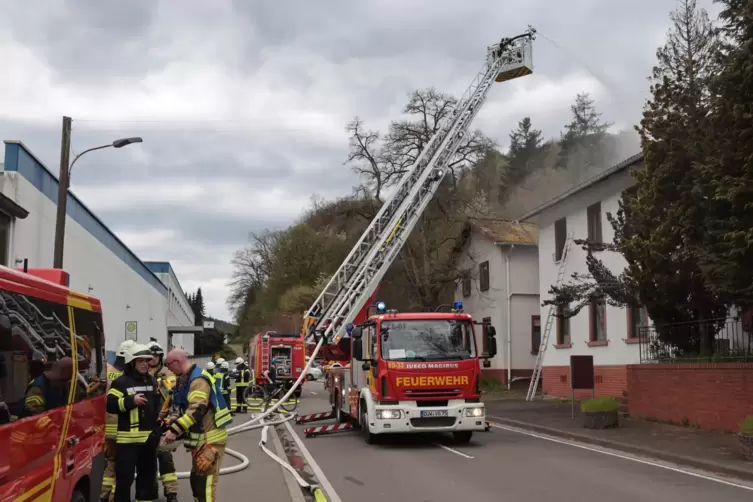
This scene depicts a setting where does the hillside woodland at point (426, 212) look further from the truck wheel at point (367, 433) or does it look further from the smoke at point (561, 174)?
the truck wheel at point (367, 433)

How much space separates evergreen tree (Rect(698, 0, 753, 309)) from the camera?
456 inches

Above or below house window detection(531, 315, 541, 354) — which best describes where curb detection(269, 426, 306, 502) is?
below

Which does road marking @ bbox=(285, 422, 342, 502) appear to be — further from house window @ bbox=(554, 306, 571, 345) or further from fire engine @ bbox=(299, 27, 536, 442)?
house window @ bbox=(554, 306, 571, 345)

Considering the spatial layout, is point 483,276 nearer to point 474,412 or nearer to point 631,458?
point 474,412

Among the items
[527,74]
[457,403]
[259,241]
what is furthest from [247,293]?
[457,403]

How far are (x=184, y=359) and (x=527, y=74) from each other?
74.8 ft

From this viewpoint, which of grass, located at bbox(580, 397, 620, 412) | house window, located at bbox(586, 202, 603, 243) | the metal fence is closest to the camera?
the metal fence

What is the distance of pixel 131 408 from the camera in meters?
6.84

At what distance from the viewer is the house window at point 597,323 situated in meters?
24.5

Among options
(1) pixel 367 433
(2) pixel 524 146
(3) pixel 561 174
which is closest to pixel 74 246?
(1) pixel 367 433

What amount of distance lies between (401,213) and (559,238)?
268 inches

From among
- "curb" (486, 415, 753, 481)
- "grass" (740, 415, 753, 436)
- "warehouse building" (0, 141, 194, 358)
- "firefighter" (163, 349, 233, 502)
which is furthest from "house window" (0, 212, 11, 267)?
"grass" (740, 415, 753, 436)

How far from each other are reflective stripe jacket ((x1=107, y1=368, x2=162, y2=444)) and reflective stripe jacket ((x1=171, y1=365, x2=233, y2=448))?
492mm

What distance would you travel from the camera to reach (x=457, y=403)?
13.9m
